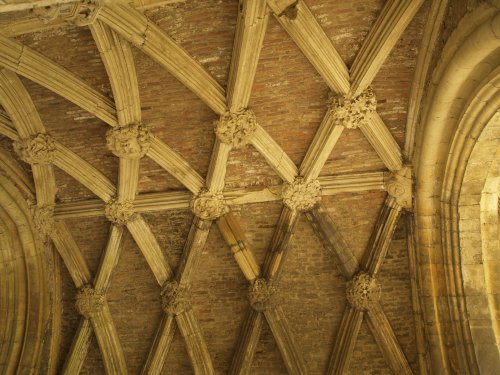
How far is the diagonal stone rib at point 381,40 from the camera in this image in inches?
297

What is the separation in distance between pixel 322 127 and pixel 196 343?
12.7 ft

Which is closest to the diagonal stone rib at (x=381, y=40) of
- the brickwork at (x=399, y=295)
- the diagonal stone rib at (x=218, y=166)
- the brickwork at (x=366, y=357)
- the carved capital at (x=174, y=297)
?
the diagonal stone rib at (x=218, y=166)

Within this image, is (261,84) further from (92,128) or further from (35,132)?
(35,132)

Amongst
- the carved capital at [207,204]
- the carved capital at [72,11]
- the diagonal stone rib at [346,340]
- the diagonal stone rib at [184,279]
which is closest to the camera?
the carved capital at [72,11]

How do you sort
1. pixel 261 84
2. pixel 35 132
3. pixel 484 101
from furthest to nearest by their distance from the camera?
pixel 35 132 < pixel 261 84 < pixel 484 101

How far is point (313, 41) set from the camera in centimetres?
802

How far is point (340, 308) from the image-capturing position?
9.86m

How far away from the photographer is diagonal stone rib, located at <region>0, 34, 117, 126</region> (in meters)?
8.09

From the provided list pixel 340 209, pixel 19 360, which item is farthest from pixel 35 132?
pixel 340 209

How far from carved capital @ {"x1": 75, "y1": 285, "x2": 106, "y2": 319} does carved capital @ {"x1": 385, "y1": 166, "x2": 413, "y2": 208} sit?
4.65 metres

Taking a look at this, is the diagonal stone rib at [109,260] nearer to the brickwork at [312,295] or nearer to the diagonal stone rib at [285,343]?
the diagonal stone rib at [285,343]

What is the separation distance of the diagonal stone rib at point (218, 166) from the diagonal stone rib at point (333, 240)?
131 centimetres

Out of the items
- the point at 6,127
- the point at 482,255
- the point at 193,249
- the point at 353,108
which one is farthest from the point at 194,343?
the point at 482,255

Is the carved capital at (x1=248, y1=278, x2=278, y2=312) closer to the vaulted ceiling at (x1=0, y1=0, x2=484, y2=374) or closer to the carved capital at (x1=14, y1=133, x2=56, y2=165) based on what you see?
the vaulted ceiling at (x1=0, y1=0, x2=484, y2=374)
